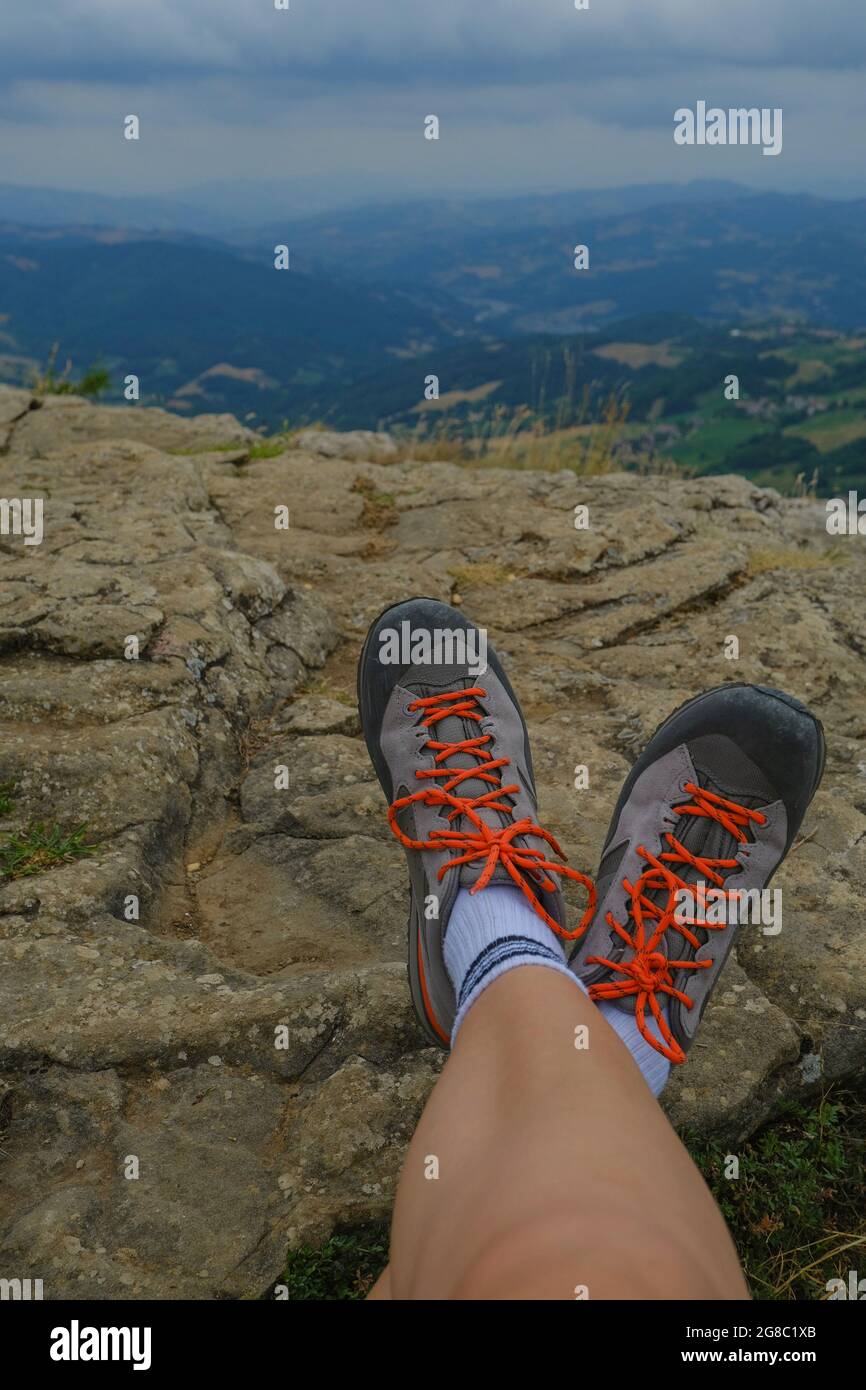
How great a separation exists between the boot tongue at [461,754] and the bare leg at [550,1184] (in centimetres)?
73

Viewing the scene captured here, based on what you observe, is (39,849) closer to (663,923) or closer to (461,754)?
(461,754)

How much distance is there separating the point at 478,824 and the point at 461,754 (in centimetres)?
46

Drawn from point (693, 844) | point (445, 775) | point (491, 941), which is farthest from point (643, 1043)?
point (445, 775)

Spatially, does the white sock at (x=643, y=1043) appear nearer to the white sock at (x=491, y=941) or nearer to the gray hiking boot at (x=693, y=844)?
the gray hiking boot at (x=693, y=844)

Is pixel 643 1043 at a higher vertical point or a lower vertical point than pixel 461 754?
lower

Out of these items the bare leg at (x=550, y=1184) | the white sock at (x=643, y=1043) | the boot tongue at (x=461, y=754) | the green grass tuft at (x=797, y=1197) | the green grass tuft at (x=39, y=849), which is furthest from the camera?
the green grass tuft at (x=39, y=849)

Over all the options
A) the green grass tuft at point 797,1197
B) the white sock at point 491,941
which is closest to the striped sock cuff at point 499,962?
the white sock at point 491,941

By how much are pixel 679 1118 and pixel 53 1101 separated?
1.86m

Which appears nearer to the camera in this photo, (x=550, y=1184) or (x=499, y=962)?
(x=550, y=1184)

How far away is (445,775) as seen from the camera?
11.2 ft

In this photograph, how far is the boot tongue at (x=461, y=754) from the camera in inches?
117

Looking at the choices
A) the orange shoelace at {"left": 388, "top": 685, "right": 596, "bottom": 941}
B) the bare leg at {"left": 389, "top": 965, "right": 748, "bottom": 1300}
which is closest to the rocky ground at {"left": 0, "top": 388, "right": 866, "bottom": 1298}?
the orange shoelace at {"left": 388, "top": 685, "right": 596, "bottom": 941}

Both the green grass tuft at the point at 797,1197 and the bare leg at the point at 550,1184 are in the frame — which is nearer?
the bare leg at the point at 550,1184

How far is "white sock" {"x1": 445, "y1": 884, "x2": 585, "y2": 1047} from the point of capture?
2479 millimetres
